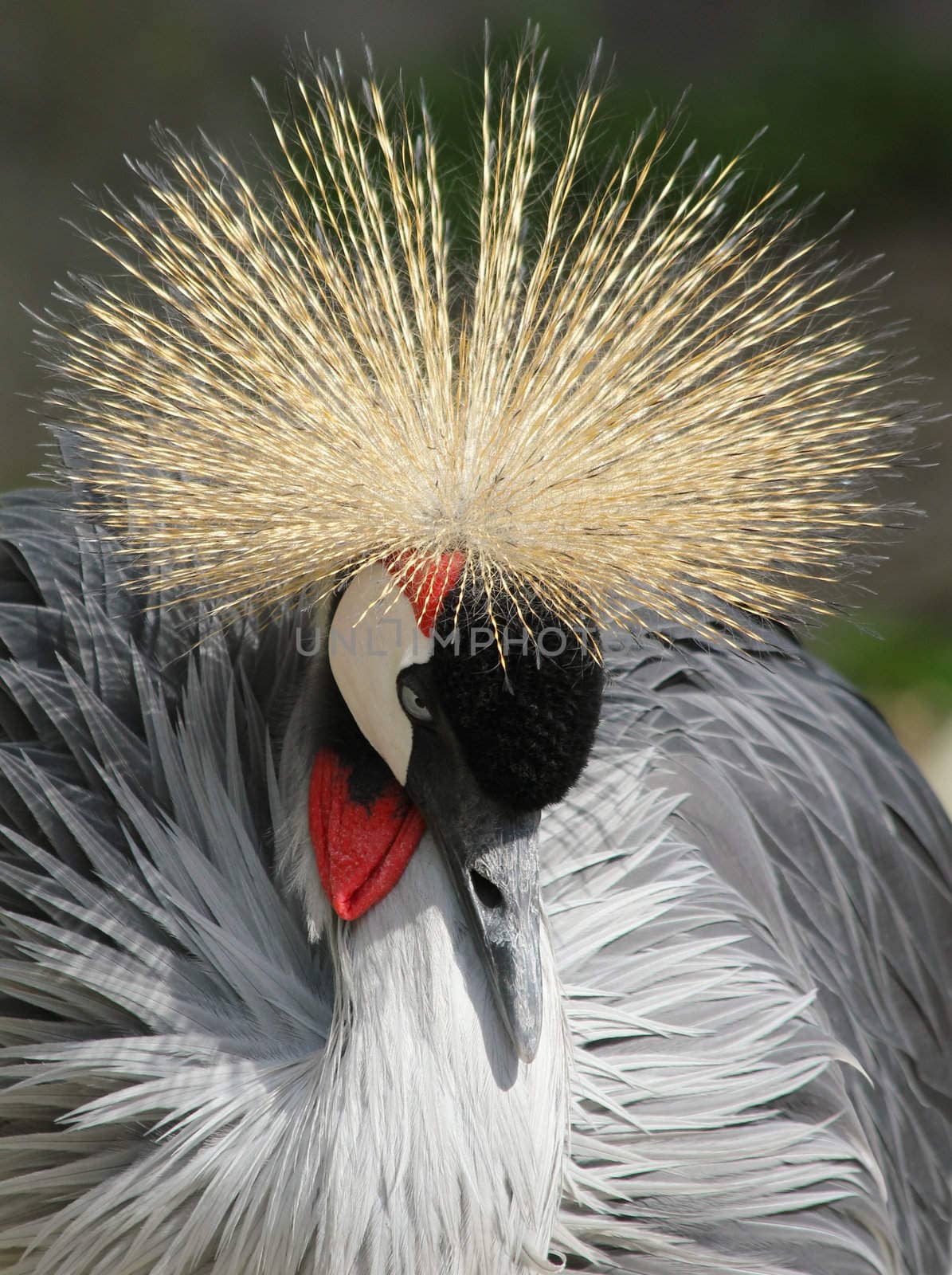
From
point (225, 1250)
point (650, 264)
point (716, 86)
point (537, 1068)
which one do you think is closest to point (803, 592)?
point (650, 264)

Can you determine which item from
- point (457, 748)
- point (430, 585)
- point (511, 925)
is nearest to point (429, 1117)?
point (511, 925)

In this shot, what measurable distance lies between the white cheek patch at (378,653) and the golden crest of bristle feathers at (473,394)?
0.03 metres

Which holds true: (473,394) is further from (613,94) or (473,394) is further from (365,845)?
(613,94)

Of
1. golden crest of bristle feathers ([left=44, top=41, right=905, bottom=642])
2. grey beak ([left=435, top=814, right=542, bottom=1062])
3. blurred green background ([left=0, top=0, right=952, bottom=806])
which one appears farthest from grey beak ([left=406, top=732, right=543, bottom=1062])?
blurred green background ([left=0, top=0, right=952, bottom=806])

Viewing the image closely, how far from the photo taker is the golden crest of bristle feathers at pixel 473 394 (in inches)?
41.4

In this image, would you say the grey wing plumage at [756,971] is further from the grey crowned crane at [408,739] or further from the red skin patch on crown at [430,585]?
the red skin patch on crown at [430,585]

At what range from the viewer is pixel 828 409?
47.4 inches

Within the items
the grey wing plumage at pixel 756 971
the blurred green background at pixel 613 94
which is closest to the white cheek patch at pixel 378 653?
the grey wing plumage at pixel 756 971

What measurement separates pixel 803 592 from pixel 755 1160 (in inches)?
19.9

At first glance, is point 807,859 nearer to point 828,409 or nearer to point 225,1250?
point 828,409

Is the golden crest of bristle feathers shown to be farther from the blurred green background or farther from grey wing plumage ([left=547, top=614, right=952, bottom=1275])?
the blurred green background

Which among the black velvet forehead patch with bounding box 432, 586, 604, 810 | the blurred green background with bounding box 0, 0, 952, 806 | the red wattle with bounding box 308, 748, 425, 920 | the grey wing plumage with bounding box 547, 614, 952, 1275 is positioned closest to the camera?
the black velvet forehead patch with bounding box 432, 586, 604, 810

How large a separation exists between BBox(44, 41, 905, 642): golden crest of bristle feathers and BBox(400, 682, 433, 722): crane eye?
0.31 ft

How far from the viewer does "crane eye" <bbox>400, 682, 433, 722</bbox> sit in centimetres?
103
